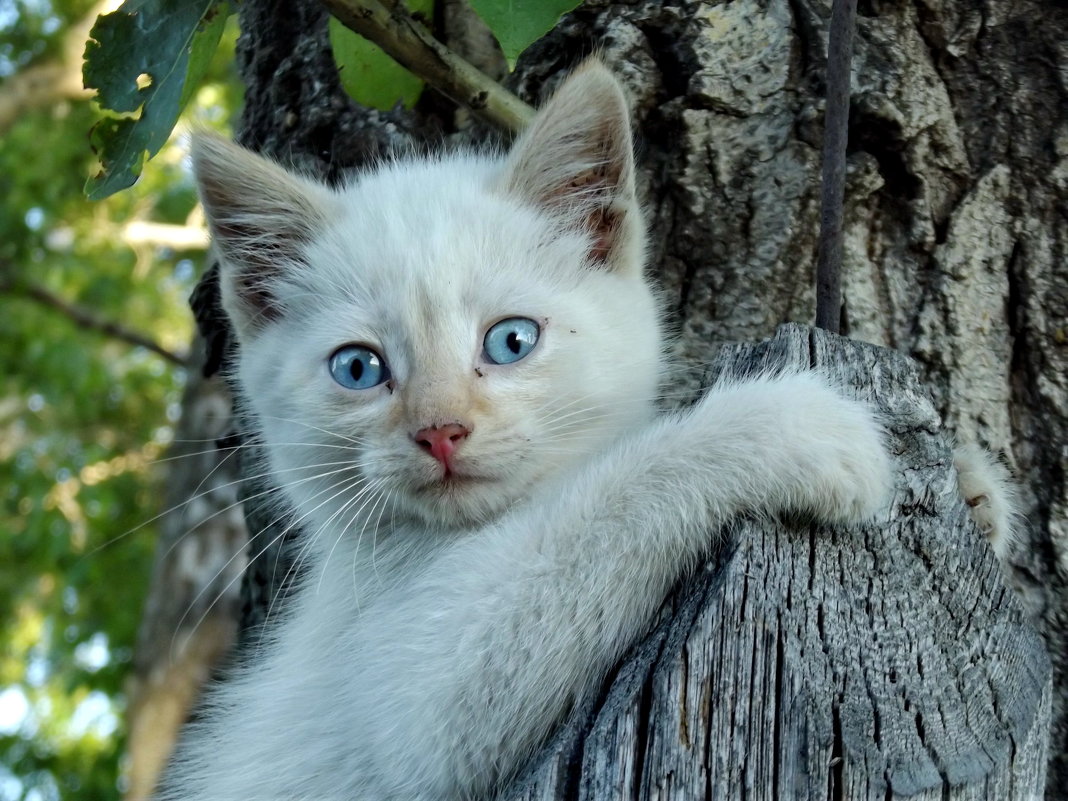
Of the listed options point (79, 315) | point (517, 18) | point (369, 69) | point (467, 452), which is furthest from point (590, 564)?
point (79, 315)

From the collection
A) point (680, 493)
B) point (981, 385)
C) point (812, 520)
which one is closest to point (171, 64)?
point (680, 493)

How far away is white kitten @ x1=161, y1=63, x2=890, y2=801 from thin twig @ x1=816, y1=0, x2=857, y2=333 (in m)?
0.19

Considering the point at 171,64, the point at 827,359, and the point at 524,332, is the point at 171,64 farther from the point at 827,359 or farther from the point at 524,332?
the point at 827,359

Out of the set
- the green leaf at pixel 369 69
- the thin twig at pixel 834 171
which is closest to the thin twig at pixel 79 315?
the green leaf at pixel 369 69

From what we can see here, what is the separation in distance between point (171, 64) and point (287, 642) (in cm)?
141

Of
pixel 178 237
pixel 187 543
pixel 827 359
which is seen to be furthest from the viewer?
pixel 178 237

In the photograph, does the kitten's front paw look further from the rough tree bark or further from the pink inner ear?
the pink inner ear

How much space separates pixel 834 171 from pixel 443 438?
885 mm

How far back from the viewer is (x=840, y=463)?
1639 millimetres

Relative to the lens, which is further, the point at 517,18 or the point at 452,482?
the point at 452,482

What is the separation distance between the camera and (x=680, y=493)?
5.81 ft

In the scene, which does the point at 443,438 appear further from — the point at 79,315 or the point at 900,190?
the point at 79,315

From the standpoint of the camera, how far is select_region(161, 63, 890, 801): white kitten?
176 cm

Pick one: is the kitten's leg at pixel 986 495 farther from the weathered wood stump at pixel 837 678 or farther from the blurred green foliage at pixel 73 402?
the blurred green foliage at pixel 73 402
